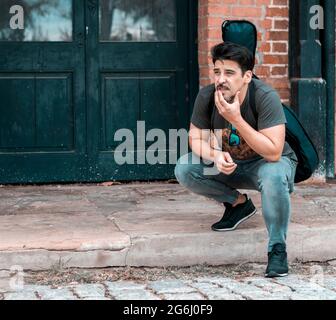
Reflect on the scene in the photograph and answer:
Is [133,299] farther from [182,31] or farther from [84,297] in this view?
[182,31]

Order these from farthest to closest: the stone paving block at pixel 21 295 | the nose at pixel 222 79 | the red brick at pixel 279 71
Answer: the red brick at pixel 279 71 < the nose at pixel 222 79 < the stone paving block at pixel 21 295

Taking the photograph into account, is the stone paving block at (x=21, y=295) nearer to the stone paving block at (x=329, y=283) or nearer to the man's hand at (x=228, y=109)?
the man's hand at (x=228, y=109)

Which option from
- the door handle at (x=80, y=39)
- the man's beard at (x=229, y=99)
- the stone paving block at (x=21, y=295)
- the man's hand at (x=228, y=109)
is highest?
the door handle at (x=80, y=39)

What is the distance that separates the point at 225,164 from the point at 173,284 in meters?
0.73

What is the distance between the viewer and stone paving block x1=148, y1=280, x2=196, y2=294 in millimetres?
4539

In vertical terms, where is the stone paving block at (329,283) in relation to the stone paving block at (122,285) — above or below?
below

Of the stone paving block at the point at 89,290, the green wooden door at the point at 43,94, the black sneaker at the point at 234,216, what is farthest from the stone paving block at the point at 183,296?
the green wooden door at the point at 43,94

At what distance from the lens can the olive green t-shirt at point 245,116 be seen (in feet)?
15.7

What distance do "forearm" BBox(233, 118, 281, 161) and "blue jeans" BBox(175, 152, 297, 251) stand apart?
0.11 meters

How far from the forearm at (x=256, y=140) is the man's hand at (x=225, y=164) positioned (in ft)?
0.48

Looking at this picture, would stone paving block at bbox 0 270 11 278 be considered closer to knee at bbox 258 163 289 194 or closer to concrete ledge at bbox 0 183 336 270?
concrete ledge at bbox 0 183 336 270

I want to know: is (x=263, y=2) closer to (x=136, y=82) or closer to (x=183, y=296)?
(x=136, y=82)

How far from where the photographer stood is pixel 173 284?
471 centimetres

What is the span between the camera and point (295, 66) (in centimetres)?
703
